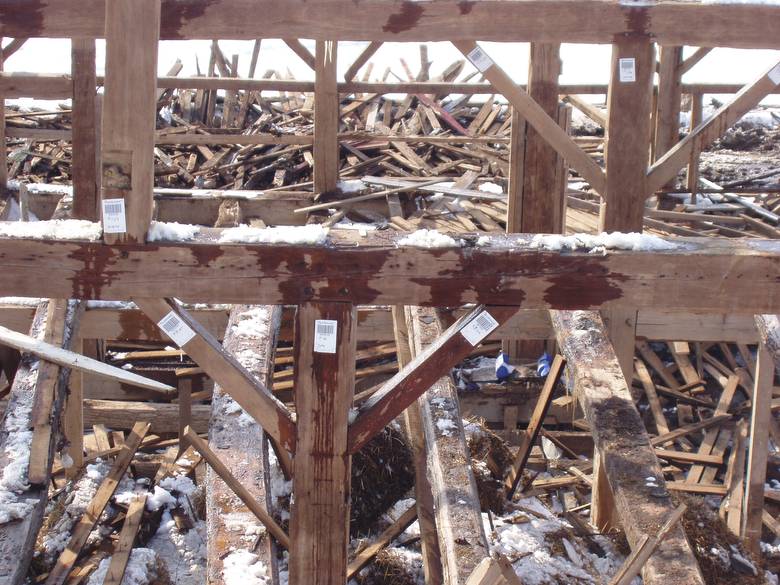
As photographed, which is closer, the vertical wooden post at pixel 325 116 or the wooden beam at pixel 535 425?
the wooden beam at pixel 535 425

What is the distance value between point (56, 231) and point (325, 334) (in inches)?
37.6

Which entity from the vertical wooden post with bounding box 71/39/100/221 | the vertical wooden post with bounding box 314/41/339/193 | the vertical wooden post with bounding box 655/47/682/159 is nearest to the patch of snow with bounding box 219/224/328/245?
the vertical wooden post with bounding box 71/39/100/221

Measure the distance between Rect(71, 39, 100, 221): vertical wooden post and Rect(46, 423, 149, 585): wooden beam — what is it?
1.54m

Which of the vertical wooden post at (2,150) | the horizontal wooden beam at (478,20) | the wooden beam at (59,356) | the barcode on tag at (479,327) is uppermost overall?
the horizontal wooden beam at (478,20)

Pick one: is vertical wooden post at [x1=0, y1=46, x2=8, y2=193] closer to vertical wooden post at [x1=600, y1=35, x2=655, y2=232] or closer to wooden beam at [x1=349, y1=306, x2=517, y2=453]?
vertical wooden post at [x1=600, y1=35, x2=655, y2=232]

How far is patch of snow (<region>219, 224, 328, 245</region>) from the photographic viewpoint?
3008 mm

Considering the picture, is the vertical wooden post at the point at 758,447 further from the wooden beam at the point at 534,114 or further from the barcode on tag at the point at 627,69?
the barcode on tag at the point at 627,69

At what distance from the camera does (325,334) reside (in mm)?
3074

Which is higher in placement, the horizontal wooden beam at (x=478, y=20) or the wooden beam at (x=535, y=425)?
the horizontal wooden beam at (x=478, y=20)

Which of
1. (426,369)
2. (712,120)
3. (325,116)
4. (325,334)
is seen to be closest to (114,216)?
(325,334)

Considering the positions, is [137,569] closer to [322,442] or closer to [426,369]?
[322,442]

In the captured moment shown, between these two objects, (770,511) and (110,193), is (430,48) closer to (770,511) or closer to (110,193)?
(770,511)

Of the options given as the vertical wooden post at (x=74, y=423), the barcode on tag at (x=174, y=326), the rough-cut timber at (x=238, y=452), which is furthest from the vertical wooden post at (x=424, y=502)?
the vertical wooden post at (x=74, y=423)

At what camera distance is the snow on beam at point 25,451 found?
3830 millimetres
